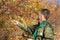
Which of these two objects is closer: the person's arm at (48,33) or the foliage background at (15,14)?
the person's arm at (48,33)

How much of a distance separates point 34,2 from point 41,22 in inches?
381

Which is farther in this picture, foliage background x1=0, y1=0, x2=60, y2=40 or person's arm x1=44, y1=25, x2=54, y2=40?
foliage background x1=0, y1=0, x2=60, y2=40

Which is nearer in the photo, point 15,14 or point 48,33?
point 48,33

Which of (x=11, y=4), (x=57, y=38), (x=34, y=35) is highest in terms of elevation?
(x=11, y=4)

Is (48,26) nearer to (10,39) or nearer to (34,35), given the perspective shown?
(34,35)

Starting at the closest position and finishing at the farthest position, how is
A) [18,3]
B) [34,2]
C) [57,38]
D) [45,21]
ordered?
[45,21] < [18,3] < [34,2] < [57,38]

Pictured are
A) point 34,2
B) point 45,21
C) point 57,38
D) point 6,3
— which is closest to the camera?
point 45,21

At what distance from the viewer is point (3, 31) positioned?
46.1 ft

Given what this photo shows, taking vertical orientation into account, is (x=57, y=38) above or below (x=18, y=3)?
below

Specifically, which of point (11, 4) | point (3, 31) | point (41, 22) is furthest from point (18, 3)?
point (41, 22)

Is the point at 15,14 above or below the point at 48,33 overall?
above

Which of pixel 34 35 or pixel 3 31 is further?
pixel 3 31

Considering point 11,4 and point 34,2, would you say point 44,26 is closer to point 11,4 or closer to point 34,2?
point 11,4

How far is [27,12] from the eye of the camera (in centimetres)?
1571
